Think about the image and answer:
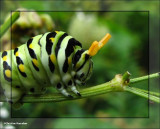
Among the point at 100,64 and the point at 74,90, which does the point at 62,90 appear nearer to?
the point at 74,90

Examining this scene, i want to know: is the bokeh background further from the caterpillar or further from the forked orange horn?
the forked orange horn

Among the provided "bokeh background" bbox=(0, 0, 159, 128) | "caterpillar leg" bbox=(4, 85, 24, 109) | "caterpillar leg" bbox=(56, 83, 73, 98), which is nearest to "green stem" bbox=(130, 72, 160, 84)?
"caterpillar leg" bbox=(56, 83, 73, 98)

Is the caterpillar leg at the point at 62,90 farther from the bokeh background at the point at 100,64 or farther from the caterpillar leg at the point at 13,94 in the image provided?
the bokeh background at the point at 100,64

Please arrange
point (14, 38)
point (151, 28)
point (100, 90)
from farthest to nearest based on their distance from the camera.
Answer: point (151, 28), point (14, 38), point (100, 90)

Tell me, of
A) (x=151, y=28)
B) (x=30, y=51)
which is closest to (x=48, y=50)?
(x=30, y=51)

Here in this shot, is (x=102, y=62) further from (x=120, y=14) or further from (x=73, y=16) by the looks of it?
(x=120, y=14)

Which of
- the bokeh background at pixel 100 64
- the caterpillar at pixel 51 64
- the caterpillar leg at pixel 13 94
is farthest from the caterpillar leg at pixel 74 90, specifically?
the bokeh background at pixel 100 64

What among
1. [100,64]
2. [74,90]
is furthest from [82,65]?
[100,64]
